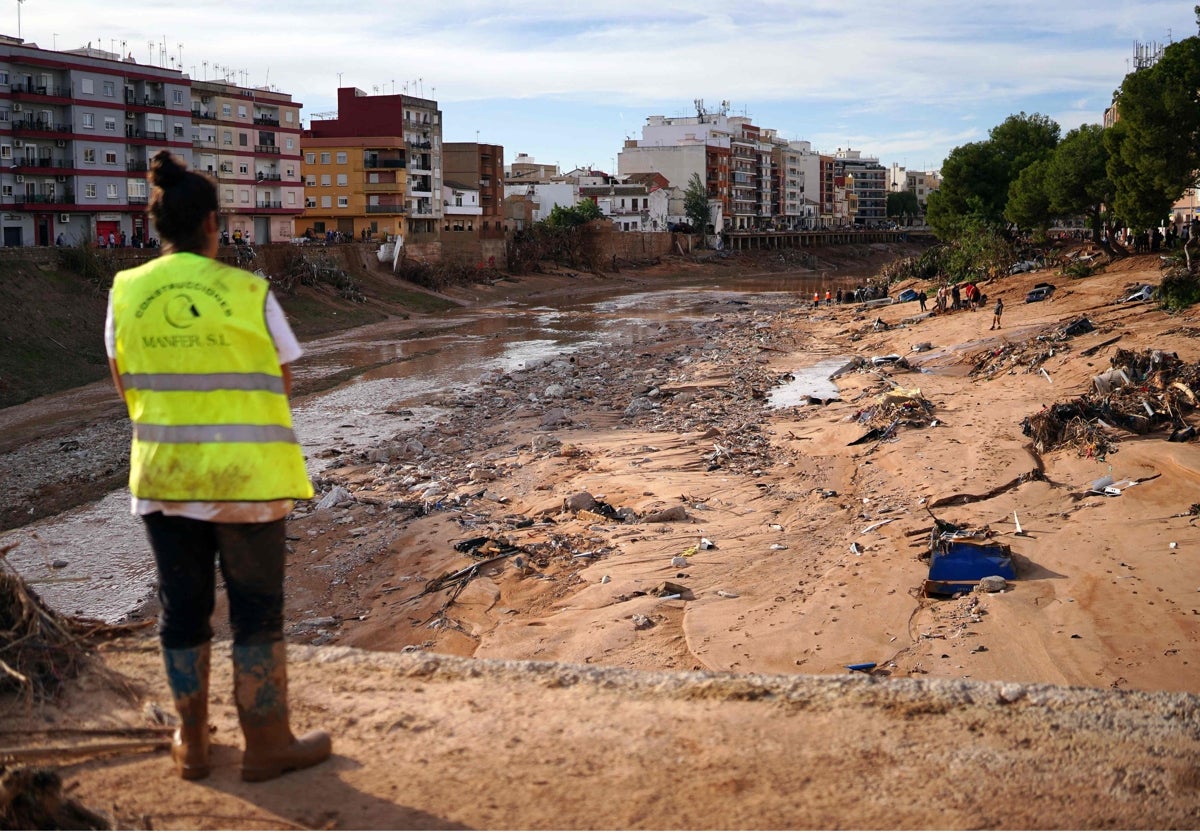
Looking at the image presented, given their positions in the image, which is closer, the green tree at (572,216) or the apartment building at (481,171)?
the green tree at (572,216)

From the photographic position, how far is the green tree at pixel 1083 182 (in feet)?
127

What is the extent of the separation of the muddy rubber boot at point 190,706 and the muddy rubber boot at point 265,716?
11cm

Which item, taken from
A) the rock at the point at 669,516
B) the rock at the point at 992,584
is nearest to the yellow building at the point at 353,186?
the rock at the point at 669,516

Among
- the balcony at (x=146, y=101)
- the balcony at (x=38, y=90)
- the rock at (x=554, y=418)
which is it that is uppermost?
the balcony at (x=146, y=101)

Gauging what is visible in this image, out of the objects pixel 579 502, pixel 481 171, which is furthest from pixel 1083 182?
pixel 481 171

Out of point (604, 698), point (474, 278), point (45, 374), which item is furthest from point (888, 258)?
point (604, 698)

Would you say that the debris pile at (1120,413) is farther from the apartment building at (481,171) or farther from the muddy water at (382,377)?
the apartment building at (481,171)

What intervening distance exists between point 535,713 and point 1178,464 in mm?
10157

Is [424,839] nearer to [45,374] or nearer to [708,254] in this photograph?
[45,374]

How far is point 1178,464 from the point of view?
12.1 meters

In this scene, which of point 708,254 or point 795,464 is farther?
point 708,254

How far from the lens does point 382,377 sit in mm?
30391

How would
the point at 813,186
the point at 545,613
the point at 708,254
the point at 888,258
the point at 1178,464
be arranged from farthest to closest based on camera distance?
→ the point at 813,186 < the point at 888,258 < the point at 708,254 < the point at 1178,464 < the point at 545,613

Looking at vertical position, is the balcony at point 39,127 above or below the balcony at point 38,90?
below
